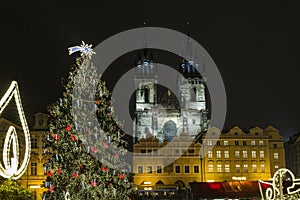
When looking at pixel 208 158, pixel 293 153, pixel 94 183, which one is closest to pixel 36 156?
pixel 208 158

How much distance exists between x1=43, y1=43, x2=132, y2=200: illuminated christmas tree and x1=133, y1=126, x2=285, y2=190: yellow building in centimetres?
Answer: 3051

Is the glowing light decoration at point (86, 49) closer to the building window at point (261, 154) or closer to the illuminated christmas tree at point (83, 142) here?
the illuminated christmas tree at point (83, 142)

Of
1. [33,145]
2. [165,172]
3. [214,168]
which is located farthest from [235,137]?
[33,145]

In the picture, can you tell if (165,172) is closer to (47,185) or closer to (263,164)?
(263,164)

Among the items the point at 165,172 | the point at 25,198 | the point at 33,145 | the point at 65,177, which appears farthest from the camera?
the point at 165,172

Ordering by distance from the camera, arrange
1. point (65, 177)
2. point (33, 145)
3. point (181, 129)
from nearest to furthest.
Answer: point (65, 177)
point (33, 145)
point (181, 129)

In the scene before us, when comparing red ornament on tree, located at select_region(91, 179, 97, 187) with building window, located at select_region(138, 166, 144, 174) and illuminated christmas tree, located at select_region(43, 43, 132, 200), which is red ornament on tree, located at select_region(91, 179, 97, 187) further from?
building window, located at select_region(138, 166, 144, 174)

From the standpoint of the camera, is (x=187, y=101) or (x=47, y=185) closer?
(x=47, y=185)

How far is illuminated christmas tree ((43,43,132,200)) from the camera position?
18.9 metres

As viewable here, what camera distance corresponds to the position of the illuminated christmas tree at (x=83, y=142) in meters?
18.9

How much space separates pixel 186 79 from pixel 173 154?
83.8ft

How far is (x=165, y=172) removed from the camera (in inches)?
1994

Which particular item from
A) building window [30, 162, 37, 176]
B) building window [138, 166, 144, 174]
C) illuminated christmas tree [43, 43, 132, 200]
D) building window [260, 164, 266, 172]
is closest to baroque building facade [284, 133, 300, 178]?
building window [260, 164, 266, 172]

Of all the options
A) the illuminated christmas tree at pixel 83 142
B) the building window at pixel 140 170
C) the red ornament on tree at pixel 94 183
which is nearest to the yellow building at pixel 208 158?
the building window at pixel 140 170
